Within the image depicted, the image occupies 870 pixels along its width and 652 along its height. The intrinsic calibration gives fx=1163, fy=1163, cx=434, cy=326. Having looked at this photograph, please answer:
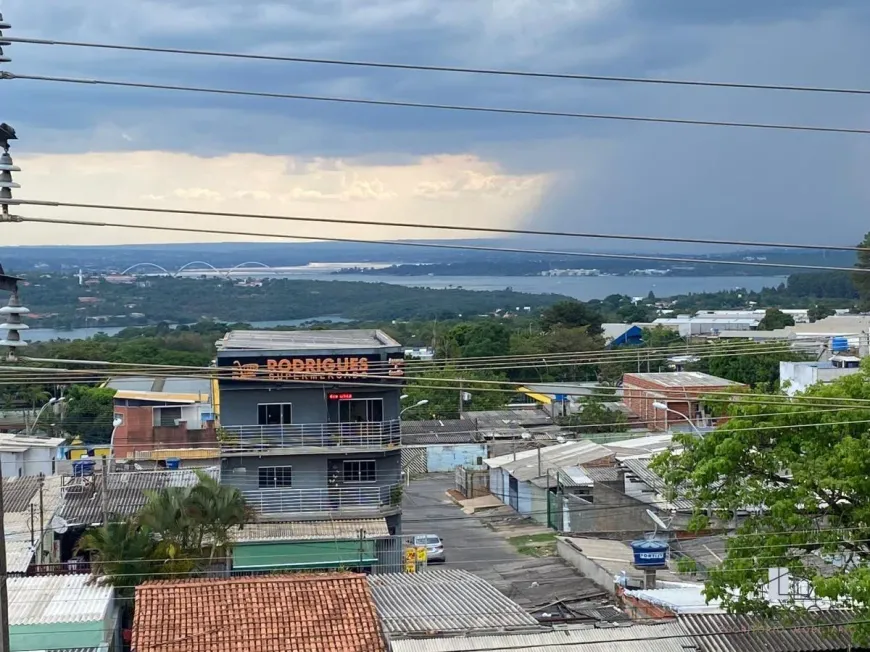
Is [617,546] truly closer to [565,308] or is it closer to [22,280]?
[22,280]

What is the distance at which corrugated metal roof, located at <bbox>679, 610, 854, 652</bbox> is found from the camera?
14.0 meters

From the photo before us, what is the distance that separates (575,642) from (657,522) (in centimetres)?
1144

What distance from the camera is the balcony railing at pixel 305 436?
25.0 metres

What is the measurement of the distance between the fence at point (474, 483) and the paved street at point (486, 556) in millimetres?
652

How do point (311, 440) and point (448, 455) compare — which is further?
point (448, 455)

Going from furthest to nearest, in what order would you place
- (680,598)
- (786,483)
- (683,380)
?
1. (683,380)
2. (680,598)
3. (786,483)

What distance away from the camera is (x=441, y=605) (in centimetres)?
1602

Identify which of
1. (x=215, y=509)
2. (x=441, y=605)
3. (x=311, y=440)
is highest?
(x=311, y=440)

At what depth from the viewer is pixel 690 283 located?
193 meters

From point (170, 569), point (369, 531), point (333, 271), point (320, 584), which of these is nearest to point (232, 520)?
point (170, 569)

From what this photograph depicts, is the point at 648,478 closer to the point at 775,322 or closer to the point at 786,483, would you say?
the point at 786,483

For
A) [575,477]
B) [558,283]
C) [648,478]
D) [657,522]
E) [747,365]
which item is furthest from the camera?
[558,283]

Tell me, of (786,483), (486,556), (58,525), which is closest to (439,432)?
(486,556)

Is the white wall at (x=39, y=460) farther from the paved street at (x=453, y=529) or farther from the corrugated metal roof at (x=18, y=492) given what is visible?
the paved street at (x=453, y=529)
